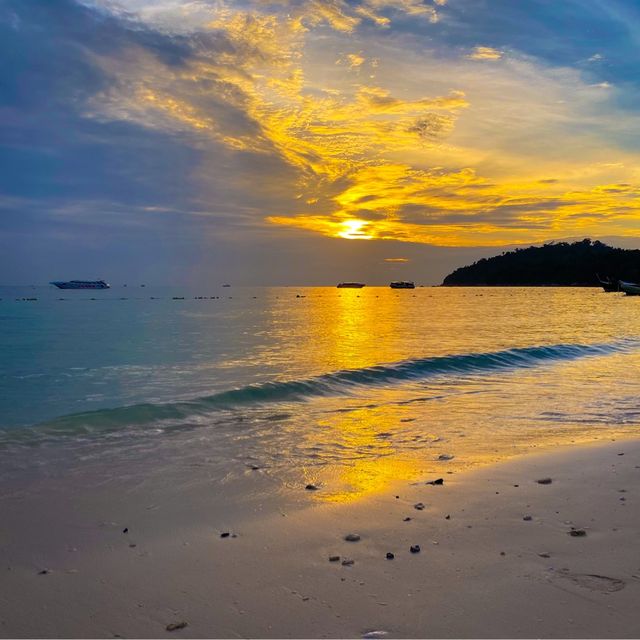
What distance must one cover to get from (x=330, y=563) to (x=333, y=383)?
1389 cm

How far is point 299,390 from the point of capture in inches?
688

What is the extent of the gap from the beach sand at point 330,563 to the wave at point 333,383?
18.6 feet

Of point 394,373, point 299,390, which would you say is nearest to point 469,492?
point 299,390

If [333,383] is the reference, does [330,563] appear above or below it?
above

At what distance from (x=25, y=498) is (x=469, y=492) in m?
5.72

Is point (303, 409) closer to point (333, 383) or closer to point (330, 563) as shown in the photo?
point (333, 383)

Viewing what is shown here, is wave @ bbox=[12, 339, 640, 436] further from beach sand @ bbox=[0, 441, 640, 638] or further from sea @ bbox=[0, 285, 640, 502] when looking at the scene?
beach sand @ bbox=[0, 441, 640, 638]

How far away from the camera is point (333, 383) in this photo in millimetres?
18781

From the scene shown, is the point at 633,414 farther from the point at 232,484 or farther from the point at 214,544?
the point at 214,544

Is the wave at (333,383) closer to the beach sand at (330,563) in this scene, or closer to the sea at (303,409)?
the sea at (303,409)

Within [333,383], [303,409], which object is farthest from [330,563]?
[333,383]

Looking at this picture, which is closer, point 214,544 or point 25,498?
point 214,544

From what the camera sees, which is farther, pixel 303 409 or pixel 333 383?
pixel 333 383

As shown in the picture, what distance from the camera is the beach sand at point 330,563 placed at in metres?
3.95
